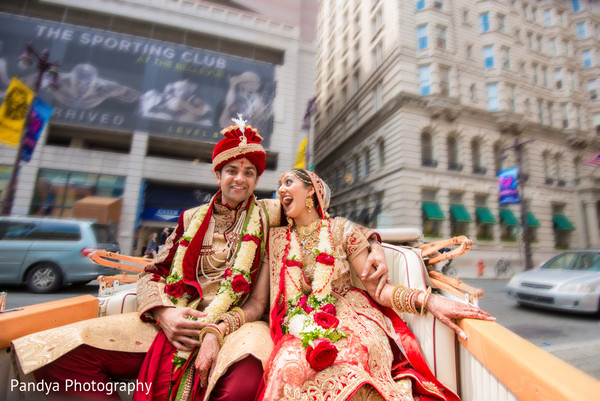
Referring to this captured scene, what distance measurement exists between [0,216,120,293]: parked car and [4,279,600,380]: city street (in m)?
0.28

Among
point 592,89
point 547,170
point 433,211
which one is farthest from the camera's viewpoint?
point 433,211

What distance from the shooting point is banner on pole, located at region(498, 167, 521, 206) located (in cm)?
615

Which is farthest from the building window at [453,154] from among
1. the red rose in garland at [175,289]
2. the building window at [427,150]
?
the red rose in garland at [175,289]

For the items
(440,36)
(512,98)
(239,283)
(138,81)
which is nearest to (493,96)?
(512,98)

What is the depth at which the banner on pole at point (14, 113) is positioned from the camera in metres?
5.36

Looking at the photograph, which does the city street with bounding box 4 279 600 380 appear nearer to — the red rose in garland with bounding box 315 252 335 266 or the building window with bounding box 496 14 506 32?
the red rose in garland with bounding box 315 252 335 266

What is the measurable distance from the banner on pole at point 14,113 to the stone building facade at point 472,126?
9.03m

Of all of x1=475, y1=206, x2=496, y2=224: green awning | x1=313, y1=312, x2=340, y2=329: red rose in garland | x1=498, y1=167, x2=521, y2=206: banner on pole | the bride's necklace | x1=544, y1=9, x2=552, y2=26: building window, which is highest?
x1=544, y1=9, x2=552, y2=26: building window

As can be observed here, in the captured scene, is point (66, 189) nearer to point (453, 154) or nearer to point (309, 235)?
point (309, 235)

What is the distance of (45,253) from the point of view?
14.4 feet

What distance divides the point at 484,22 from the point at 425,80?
2.18 m

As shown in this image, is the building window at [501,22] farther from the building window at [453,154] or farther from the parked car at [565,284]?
the parked car at [565,284]

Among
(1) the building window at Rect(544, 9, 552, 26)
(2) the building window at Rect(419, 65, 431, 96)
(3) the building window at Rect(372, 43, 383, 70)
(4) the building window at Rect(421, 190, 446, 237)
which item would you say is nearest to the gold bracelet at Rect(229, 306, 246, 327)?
(4) the building window at Rect(421, 190, 446, 237)

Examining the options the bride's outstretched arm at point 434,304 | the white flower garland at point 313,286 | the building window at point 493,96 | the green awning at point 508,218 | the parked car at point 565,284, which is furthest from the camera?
the building window at point 493,96
